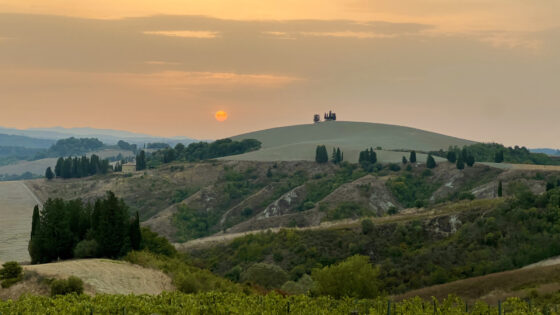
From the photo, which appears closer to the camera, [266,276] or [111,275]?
[111,275]

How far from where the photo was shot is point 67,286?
46.8 meters

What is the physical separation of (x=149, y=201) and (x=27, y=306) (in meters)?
159

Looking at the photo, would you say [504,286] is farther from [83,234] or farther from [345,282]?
[83,234]

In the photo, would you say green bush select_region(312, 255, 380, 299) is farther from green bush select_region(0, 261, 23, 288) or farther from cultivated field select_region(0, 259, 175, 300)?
green bush select_region(0, 261, 23, 288)

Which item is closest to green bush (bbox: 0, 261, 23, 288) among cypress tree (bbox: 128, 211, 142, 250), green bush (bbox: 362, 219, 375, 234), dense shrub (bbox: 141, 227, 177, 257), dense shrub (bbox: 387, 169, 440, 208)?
cypress tree (bbox: 128, 211, 142, 250)

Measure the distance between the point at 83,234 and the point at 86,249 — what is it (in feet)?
15.0

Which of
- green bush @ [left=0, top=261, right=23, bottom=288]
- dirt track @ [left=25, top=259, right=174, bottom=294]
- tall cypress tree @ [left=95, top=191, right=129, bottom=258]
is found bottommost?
dirt track @ [left=25, top=259, right=174, bottom=294]

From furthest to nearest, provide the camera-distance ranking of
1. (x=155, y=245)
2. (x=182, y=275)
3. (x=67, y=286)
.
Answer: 1. (x=155, y=245)
2. (x=182, y=275)
3. (x=67, y=286)

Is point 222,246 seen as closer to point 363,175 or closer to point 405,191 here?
point 405,191

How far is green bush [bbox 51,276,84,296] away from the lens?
153 feet

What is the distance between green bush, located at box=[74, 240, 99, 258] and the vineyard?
20.6 m

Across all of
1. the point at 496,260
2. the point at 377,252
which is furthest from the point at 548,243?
the point at 377,252

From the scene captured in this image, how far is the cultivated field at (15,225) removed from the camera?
108m

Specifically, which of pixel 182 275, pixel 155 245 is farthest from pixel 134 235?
pixel 182 275
